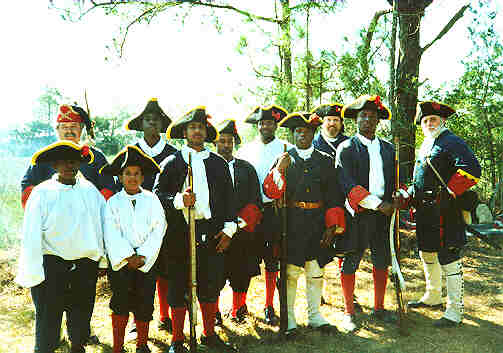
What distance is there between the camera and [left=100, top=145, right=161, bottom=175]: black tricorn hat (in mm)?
3473

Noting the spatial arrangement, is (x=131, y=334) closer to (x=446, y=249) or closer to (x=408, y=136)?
(x=446, y=249)

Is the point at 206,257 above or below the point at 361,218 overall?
below

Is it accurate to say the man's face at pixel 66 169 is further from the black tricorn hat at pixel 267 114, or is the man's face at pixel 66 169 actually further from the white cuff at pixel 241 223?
the black tricorn hat at pixel 267 114

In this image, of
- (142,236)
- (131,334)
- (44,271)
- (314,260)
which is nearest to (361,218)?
(314,260)

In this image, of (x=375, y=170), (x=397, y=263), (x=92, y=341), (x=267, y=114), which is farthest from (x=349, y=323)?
(x=92, y=341)

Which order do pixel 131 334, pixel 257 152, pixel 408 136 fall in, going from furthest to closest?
1. pixel 408 136
2. pixel 257 152
3. pixel 131 334

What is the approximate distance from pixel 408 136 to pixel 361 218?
4366 millimetres

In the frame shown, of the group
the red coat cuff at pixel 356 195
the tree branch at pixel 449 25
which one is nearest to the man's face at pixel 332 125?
the red coat cuff at pixel 356 195

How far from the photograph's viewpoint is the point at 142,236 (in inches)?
137

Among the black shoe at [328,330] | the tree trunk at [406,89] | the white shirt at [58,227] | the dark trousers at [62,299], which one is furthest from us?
the tree trunk at [406,89]

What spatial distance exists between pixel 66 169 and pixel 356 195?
3.00 metres

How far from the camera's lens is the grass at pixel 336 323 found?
3955 millimetres

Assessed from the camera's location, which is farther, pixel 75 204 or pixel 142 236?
pixel 142 236

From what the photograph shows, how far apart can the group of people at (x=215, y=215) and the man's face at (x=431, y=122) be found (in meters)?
0.02
